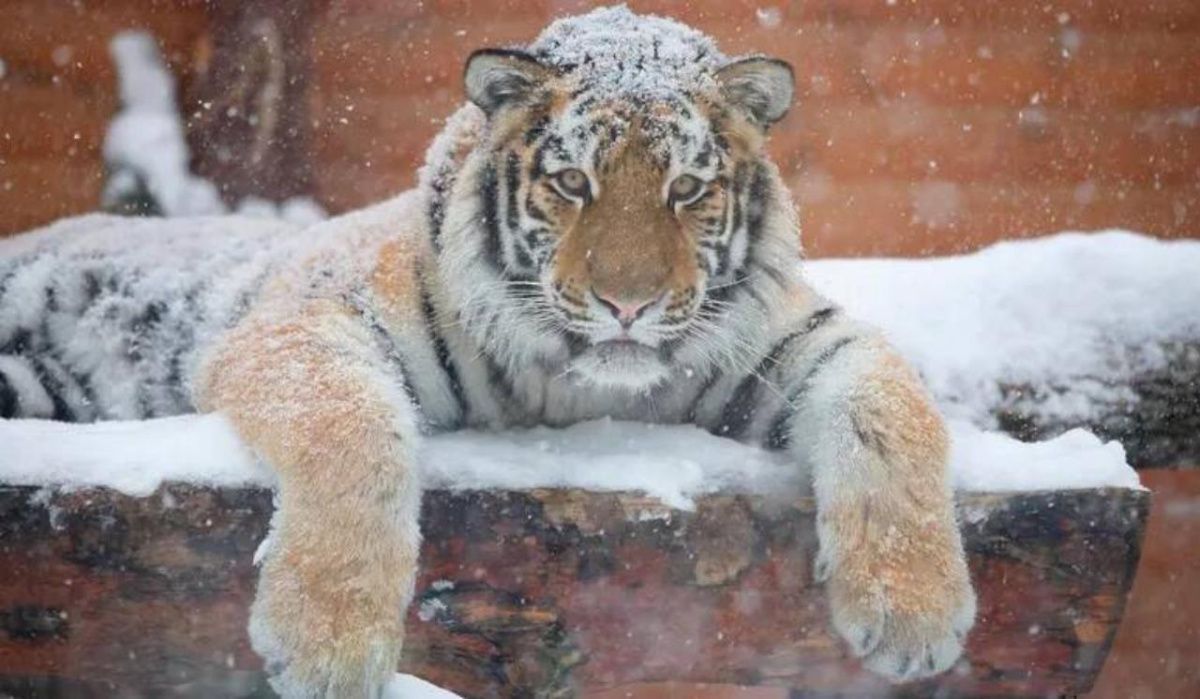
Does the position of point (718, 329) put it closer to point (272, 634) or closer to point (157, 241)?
point (272, 634)

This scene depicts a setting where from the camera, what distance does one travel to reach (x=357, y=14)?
424 cm

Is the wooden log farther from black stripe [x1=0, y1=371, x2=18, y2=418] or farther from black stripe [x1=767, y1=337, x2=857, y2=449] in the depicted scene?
black stripe [x1=0, y1=371, x2=18, y2=418]

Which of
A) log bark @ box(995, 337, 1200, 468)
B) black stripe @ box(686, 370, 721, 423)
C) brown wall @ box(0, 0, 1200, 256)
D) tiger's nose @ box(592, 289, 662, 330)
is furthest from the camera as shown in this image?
brown wall @ box(0, 0, 1200, 256)

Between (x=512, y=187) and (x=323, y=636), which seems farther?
(x=512, y=187)

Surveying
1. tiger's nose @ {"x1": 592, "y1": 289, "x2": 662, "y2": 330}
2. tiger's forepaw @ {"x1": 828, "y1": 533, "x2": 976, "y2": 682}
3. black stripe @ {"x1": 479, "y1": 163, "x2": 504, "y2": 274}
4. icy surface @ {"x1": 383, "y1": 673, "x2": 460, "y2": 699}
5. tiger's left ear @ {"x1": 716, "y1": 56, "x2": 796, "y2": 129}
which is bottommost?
icy surface @ {"x1": 383, "y1": 673, "x2": 460, "y2": 699}

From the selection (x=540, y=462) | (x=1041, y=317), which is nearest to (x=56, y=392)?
(x=540, y=462)

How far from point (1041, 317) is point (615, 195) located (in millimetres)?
1066

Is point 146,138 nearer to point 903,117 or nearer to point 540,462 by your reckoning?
point 903,117

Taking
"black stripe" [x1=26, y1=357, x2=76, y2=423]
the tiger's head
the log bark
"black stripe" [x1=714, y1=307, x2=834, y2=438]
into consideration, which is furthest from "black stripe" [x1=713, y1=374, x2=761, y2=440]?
"black stripe" [x1=26, y1=357, x2=76, y2=423]

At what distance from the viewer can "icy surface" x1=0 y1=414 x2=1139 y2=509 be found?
1.76 meters

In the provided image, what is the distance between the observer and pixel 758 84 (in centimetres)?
215

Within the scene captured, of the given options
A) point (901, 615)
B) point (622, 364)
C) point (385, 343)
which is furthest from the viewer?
point (385, 343)

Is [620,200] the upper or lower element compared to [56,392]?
upper

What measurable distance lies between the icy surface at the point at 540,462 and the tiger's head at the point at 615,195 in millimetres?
177
